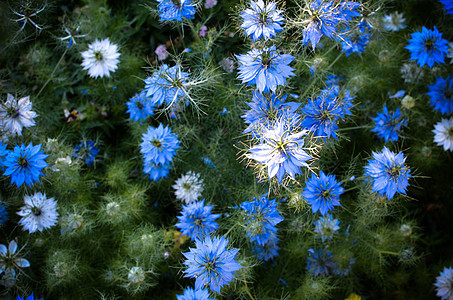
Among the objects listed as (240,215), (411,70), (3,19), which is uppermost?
(3,19)

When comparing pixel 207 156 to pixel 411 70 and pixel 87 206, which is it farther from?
pixel 411 70

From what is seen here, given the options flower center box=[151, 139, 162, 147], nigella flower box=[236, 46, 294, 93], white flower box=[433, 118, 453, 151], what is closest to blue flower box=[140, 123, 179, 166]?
flower center box=[151, 139, 162, 147]

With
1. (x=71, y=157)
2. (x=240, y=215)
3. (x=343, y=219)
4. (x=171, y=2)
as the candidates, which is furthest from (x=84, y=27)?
(x=343, y=219)

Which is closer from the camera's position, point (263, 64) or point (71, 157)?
point (263, 64)

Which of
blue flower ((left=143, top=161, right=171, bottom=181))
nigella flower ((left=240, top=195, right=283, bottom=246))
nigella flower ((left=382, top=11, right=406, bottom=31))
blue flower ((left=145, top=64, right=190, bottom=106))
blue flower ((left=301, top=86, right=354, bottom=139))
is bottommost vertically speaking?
nigella flower ((left=240, top=195, right=283, bottom=246))

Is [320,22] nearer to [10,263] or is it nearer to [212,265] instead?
[212,265]

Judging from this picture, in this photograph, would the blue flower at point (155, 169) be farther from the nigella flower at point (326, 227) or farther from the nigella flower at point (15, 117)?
the nigella flower at point (326, 227)

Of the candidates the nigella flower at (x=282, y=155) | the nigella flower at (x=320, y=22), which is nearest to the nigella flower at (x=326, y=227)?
the nigella flower at (x=282, y=155)

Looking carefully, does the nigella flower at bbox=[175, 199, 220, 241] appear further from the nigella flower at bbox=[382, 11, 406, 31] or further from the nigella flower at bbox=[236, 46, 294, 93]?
the nigella flower at bbox=[382, 11, 406, 31]
